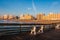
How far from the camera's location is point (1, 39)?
7.69m

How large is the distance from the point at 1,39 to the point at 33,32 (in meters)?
3.10

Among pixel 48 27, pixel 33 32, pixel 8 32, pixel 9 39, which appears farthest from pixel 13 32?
pixel 48 27

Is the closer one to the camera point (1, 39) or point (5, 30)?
point (1, 39)

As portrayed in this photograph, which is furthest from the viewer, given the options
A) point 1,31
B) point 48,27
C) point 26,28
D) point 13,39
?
point 48,27

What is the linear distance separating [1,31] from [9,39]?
Answer: 224 centimetres

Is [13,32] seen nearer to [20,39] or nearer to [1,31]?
[1,31]

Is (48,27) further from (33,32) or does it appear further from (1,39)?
(1,39)

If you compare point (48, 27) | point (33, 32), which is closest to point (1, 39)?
point (33, 32)

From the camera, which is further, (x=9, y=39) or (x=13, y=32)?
(x=13, y=32)

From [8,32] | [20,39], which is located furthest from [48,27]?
[20,39]

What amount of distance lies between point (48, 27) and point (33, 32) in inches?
203

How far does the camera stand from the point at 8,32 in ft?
32.7

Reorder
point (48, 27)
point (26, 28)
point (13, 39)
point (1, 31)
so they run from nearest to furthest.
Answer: point (13, 39) → point (1, 31) → point (26, 28) → point (48, 27)

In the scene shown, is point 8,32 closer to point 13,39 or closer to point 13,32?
point 13,32
